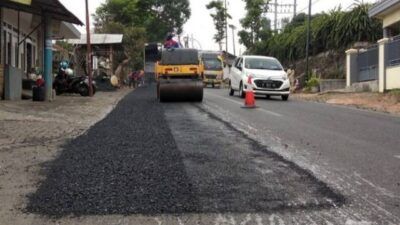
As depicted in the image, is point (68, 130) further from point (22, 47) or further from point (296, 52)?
point (296, 52)

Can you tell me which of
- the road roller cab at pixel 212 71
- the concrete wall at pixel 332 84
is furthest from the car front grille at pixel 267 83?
the road roller cab at pixel 212 71

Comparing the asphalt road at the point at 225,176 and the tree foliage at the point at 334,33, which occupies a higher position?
the tree foliage at the point at 334,33

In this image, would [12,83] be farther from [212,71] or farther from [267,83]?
[212,71]

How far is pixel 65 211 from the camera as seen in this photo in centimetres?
577

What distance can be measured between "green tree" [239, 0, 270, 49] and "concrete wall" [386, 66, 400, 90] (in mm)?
33599

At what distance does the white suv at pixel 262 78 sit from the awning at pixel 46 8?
6.96 meters

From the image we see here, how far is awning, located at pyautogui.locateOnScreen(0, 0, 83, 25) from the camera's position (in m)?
18.6

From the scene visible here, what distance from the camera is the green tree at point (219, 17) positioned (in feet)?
248

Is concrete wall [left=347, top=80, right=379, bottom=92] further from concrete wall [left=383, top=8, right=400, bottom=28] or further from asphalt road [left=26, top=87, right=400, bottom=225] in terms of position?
asphalt road [left=26, top=87, right=400, bottom=225]

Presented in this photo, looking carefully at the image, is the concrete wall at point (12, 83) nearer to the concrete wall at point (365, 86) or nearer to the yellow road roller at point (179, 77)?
the yellow road roller at point (179, 77)

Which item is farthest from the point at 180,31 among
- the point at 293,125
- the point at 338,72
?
the point at 293,125

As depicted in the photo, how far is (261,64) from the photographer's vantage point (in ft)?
81.5

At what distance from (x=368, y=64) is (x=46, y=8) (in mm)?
16730

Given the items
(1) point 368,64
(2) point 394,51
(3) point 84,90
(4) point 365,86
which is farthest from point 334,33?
(3) point 84,90
